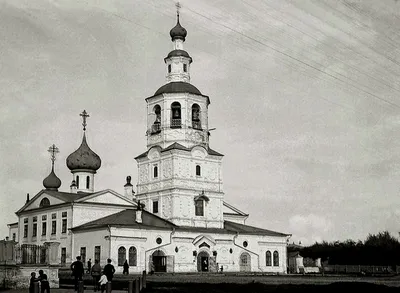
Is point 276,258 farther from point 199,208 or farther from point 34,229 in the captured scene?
point 34,229

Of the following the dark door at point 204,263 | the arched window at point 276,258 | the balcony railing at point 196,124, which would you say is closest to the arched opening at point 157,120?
the balcony railing at point 196,124

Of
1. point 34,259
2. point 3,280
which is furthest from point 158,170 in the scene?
point 3,280

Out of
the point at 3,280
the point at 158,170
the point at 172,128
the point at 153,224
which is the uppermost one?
the point at 172,128

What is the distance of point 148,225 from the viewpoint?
49812mm

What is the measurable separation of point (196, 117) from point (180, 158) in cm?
435

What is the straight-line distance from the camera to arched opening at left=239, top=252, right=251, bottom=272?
177ft

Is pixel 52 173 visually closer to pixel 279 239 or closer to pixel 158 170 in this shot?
pixel 158 170

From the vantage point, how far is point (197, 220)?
177ft

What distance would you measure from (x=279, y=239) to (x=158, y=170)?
1210 cm

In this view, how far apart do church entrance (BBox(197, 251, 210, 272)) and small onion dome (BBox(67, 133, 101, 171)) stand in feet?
43.0

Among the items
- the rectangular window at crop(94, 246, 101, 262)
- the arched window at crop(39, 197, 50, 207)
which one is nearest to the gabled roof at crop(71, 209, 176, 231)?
the rectangular window at crop(94, 246, 101, 262)

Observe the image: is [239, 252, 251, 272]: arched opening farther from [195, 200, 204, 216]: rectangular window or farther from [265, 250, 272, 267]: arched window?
[195, 200, 204, 216]: rectangular window

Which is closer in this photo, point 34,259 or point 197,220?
point 34,259

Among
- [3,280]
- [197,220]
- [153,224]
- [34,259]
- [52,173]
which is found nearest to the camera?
[3,280]
